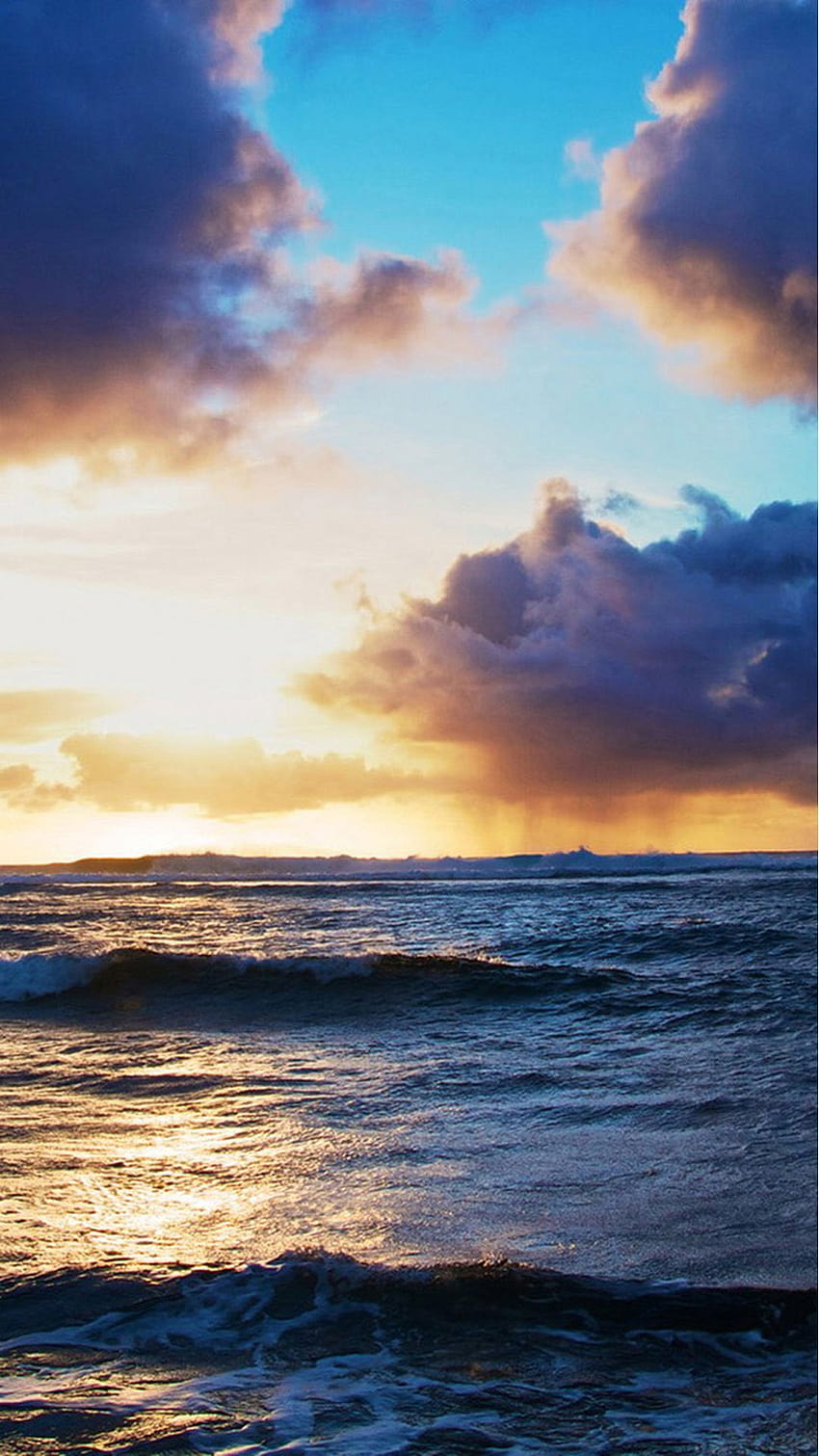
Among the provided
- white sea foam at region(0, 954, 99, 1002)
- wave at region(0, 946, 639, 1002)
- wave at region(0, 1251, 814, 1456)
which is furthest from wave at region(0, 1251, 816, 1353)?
white sea foam at region(0, 954, 99, 1002)

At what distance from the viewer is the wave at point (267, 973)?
1805 centimetres

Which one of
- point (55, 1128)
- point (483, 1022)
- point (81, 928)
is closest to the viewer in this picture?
point (55, 1128)

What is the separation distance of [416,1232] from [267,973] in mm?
13583

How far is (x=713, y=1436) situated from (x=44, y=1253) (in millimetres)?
3670

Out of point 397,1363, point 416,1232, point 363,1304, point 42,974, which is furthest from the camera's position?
point 42,974

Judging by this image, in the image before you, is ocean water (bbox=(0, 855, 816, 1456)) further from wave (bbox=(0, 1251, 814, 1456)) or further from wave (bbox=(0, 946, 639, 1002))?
wave (bbox=(0, 946, 639, 1002))

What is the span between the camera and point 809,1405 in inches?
167

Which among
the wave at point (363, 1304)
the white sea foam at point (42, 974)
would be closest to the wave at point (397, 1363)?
the wave at point (363, 1304)

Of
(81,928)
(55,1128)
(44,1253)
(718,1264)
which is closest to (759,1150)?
(718,1264)

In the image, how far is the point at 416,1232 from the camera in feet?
20.3

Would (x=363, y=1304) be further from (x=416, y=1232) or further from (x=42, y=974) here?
(x=42, y=974)

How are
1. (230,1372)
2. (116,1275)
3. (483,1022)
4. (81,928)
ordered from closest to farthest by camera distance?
(230,1372) → (116,1275) → (483,1022) → (81,928)

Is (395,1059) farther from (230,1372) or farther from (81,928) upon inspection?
(81,928)

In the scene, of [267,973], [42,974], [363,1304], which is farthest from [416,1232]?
[42,974]
